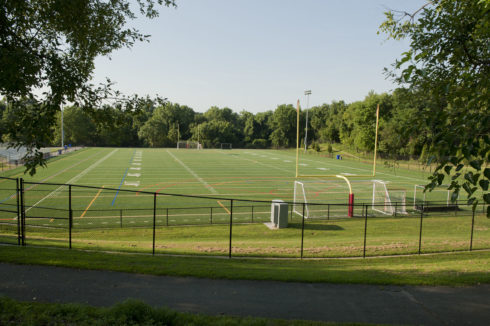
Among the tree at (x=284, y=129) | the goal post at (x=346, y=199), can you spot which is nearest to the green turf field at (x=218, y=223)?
the goal post at (x=346, y=199)

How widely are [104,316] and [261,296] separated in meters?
3.25

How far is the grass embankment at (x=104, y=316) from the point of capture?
17.6ft

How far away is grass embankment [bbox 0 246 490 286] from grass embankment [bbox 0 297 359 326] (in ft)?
8.77

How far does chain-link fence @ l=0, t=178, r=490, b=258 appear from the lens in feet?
43.4

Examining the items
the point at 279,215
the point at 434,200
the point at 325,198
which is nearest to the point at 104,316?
the point at 279,215

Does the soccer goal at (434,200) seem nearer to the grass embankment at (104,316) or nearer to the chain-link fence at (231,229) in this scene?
the chain-link fence at (231,229)

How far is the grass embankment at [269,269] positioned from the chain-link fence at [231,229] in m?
1.28

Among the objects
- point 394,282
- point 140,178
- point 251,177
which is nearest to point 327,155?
point 251,177

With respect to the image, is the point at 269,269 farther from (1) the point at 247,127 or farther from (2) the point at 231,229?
(1) the point at 247,127

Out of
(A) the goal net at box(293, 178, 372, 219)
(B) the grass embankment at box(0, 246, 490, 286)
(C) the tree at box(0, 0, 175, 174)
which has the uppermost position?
(C) the tree at box(0, 0, 175, 174)

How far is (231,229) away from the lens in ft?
37.7

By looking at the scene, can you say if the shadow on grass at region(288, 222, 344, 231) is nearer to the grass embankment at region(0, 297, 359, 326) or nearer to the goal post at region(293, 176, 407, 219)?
the goal post at region(293, 176, 407, 219)

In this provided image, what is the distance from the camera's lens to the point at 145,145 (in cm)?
11519

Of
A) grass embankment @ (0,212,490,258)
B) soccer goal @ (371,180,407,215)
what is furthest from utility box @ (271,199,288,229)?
soccer goal @ (371,180,407,215)
